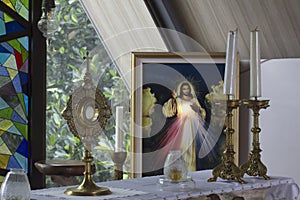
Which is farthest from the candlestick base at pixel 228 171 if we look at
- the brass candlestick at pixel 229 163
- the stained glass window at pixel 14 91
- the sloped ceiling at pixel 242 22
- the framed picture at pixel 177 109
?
the stained glass window at pixel 14 91

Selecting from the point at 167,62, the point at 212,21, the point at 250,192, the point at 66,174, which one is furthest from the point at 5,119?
the point at 250,192

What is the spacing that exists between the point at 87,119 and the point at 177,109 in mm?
2302

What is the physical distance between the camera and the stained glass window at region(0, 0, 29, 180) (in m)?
4.75

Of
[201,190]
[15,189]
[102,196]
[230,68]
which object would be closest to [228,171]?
[201,190]

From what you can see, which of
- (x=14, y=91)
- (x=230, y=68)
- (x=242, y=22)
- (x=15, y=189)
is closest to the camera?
(x=15, y=189)

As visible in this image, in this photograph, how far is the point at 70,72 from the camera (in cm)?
602

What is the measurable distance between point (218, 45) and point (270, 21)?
59 cm

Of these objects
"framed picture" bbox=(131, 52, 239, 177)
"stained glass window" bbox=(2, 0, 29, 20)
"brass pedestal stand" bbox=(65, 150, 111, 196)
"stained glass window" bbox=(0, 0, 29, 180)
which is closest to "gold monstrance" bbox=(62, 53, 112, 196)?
"brass pedestal stand" bbox=(65, 150, 111, 196)

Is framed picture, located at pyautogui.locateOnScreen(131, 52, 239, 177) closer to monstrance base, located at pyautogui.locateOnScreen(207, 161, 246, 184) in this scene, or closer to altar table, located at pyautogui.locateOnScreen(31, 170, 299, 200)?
altar table, located at pyautogui.locateOnScreen(31, 170, 299, 200)

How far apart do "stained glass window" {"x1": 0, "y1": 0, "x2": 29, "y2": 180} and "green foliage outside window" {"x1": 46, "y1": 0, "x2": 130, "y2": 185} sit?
3.28 ft

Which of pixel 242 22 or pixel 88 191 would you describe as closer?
pixel 88 191

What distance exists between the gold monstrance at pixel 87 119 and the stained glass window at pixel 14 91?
1865mm

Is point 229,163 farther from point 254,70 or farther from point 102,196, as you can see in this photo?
point 102,196

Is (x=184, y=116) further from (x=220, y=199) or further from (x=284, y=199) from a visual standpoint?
(x=220, y=199)
